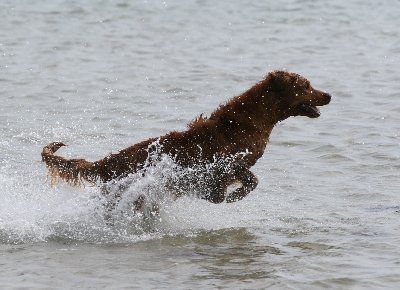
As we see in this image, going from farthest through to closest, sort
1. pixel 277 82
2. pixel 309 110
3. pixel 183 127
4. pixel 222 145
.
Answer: pixel 183 127 → pixel 309 110 → pixel 277 82 → pixel 222 145

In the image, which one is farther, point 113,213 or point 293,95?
point 293,95

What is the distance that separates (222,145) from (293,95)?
2.73 ft

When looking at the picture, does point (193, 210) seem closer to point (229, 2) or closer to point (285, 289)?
point (285, 289)

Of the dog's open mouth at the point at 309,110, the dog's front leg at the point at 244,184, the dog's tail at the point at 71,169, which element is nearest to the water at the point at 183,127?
the dog's tail at the point at 71,169

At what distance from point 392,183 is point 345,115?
3.63 metres

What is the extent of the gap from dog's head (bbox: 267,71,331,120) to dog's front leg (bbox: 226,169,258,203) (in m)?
0.61

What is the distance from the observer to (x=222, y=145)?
8.26 meters

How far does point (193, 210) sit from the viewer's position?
8.88 m

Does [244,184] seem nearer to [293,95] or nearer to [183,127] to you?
[293,95]

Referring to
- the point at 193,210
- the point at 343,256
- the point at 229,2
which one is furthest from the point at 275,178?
the point at 229,2

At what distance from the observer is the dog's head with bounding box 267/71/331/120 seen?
8453mm

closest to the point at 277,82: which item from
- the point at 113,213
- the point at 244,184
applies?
the point at 244,184

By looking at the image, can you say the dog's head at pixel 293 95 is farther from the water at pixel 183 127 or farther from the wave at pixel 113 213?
the water at pixel 183 127

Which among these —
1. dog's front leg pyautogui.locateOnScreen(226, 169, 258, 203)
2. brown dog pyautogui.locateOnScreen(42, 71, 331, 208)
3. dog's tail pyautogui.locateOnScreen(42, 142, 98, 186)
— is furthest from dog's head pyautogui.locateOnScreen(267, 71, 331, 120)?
dog's tail pyautogui.locateOnScreen(42, 142, 98, 186)
